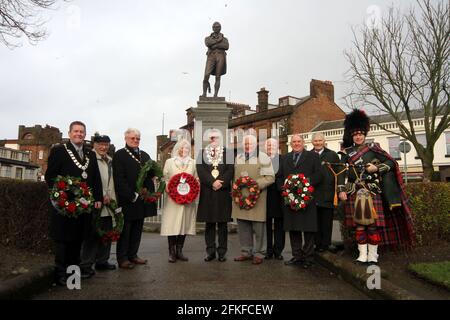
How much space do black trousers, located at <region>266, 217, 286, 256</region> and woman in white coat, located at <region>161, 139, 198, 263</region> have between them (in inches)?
59.5

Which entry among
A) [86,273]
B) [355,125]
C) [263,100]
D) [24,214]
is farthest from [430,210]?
[263,100]

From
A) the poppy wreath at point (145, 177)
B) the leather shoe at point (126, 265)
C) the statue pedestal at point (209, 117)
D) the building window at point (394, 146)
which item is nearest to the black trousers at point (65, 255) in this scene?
the leather shoe at point (126, 265)

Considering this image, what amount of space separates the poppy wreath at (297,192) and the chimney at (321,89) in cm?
3976

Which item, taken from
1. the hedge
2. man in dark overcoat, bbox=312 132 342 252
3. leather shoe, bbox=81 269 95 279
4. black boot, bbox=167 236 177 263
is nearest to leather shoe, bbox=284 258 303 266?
man in dark overcoat, bbox=312 132 342 252

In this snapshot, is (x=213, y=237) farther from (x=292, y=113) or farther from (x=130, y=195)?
(x=292, y=113)

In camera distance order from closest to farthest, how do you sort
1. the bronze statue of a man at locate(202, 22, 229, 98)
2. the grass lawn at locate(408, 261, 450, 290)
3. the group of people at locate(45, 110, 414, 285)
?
the grass lawn at locate(408, 261, 450, 290)
the group of people at locate(45, 110, 414, 285)
the bronze statue of a man at locate(202, 22, 229, 98)

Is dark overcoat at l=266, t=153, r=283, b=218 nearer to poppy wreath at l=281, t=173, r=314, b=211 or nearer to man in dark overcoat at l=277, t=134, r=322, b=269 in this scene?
man in dark overcoat at l=277, t=134, r=322, b=269

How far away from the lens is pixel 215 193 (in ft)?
23.7

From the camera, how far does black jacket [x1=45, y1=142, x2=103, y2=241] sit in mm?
5488

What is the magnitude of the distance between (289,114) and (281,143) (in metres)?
3.43

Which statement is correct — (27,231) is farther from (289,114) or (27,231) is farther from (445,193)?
(289,114)

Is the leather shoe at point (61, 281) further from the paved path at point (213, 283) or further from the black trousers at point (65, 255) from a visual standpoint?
the paved path at point (213, 283)

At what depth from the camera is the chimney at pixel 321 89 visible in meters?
45.0
